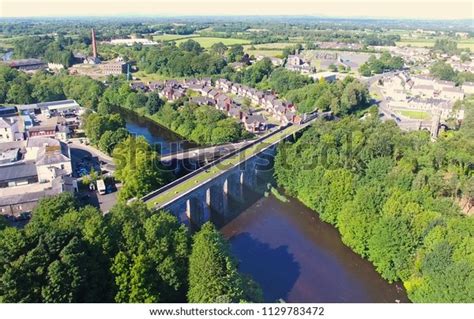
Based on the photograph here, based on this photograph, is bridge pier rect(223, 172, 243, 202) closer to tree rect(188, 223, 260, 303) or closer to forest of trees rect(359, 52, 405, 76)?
tree rect(188, 223, 260, 303)

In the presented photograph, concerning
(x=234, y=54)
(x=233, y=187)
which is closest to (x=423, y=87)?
(x=234, y=54)

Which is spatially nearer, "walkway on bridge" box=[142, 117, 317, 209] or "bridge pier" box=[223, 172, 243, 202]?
"walkway on bridge" box=[142, 117, 317, 209]

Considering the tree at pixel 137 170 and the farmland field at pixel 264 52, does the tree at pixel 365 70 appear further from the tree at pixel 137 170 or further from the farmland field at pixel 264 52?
the tree at pixel 137 170

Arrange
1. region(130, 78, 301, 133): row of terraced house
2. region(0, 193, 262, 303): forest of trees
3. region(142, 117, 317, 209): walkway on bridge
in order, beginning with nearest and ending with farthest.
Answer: region(0, 193, 262, 303): forest of trees < region(142, 117, 317, 209): walkway on bridge < region(130, 78, 301, 133): row of terraced house

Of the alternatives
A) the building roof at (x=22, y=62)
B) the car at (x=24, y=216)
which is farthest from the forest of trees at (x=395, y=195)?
the building roof at (x=22, y=62)

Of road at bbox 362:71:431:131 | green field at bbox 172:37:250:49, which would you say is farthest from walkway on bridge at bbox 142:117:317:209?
green field at bbox 172:37:250:49

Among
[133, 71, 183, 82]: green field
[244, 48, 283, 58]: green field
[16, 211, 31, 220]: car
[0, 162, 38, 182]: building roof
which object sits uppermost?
[244, 48, 283, 58]: green field

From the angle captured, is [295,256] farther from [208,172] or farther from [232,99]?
[232,99]
